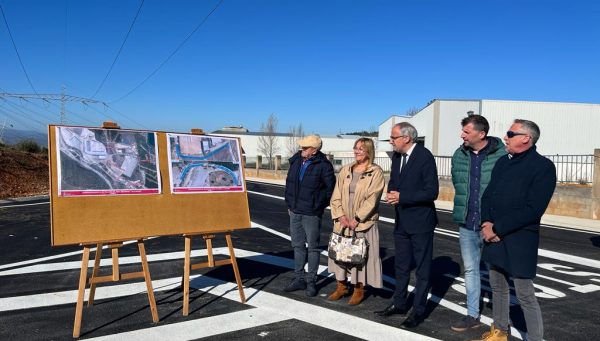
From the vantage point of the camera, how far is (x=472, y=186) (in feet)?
15.2

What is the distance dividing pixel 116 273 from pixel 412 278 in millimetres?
4020

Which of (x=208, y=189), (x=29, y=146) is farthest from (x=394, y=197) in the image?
(x=29, y=146)

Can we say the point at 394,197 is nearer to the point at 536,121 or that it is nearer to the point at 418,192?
the point at 418,192

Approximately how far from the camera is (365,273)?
17.9 ft

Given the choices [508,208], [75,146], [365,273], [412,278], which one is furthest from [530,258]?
[75,146]

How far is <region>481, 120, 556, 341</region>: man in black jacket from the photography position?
3.72 metres

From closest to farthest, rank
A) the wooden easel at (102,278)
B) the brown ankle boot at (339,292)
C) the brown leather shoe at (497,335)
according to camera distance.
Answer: the brown leather shoe at (497,335) < the wooden easel at (102,278) < the brown ankle boot at (339,292)

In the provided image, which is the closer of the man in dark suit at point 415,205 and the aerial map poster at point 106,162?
the aerial map poster at point 106,162

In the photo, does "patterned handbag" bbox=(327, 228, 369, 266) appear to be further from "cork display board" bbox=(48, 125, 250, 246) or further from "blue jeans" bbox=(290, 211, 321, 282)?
"cork display board" bbox=(48, 125, 250, 246)

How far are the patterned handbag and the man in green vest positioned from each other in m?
1.09

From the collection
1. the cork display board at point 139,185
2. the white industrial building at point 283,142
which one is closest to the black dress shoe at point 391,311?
the cork display board at point 139,185

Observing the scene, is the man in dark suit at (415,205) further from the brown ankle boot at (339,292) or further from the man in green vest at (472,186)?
the brown ankle boot at (339,292)

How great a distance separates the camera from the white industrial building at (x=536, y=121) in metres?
34.0

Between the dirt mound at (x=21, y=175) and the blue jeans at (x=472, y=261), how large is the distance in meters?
18.3
